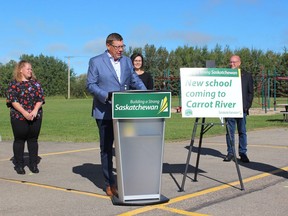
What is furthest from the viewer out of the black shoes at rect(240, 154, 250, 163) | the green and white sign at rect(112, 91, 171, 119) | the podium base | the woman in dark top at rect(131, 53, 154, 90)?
the black shoes at rect(240, 154, 250, 163)

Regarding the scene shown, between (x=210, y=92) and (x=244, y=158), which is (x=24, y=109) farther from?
(x=244, y=158)

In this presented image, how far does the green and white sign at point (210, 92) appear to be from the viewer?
20.5 ft

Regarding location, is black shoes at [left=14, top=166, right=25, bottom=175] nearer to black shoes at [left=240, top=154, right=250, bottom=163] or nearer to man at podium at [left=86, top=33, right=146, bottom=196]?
man at podium at [left=86, top=33, right=146, bottom=196]

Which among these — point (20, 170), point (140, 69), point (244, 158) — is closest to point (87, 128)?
point (140, 69)

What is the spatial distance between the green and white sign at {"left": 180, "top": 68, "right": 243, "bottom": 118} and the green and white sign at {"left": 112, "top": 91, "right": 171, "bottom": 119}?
36.4 inches

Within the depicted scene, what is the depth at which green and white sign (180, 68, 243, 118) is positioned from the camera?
6242 mm

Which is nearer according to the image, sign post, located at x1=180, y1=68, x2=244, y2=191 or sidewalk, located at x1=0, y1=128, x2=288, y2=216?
sidewalk, located at x1=0, y1=128, x2=288, y2=216

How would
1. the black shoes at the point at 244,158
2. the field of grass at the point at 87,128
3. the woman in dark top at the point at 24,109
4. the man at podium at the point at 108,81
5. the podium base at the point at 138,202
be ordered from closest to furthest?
the podium base at the point at 138,202 < the man at podium at the point at 108,81 < the woman in dark top at the point at 24,109 < the black shoes at the point at 244,158 < the field of grass at the point at 87,128

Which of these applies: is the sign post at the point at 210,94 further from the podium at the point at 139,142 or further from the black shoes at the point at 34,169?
the black shoes at the point at 34,169

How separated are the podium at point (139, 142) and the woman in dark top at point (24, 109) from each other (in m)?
2.81

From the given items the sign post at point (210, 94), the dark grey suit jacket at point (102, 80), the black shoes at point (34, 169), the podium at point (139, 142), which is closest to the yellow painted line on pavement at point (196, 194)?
the podium at point (139, 142)

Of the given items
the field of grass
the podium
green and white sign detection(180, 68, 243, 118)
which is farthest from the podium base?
the field of grass

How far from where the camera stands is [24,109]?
299 inches

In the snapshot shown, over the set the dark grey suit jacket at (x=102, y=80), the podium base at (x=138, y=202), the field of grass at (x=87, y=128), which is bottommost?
the field of grass at (x=87, y=128)
